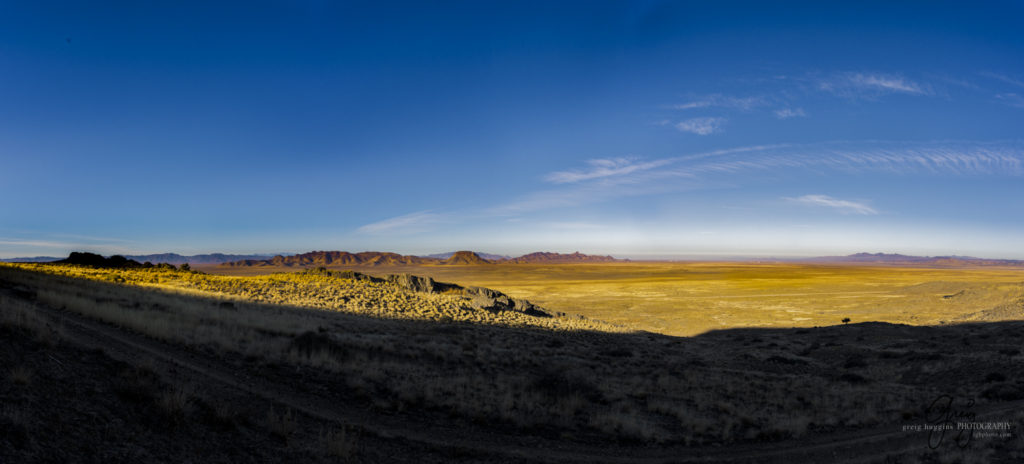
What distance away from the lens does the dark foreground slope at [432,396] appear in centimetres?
616

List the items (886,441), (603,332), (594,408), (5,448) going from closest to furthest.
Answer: (5,448)
(886,441)
(594,408)
(603,332)

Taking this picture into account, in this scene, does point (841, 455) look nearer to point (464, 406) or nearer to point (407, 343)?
point (464, 406)

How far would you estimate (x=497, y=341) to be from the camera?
21.9m

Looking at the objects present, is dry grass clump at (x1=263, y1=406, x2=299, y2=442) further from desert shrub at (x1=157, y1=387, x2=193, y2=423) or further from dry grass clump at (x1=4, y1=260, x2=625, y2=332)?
dry grass clump at (x1=4, y1=260, x2=625, y2=332)

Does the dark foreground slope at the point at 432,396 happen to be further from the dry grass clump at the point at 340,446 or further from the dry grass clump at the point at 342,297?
the dry grass clump at the point at 342,297

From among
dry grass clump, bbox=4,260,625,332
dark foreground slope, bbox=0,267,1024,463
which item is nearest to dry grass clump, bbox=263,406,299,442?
dark foreground slope, bbox=0,267,1024,463

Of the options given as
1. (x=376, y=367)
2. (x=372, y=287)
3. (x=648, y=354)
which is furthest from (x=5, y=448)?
(x=372, y=287)

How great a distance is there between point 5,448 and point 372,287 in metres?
38.5

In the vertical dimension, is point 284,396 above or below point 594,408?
above

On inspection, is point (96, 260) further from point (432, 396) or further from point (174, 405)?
point (174, 405)

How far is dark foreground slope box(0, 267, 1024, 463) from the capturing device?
6156mm

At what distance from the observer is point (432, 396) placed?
35.4ft

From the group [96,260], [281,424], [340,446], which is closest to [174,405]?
[281,424]

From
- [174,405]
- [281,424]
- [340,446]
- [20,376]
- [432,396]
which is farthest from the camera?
[432,396]
